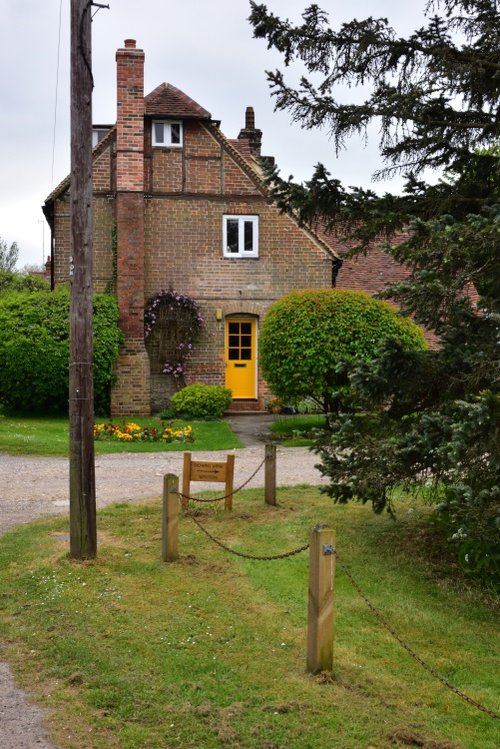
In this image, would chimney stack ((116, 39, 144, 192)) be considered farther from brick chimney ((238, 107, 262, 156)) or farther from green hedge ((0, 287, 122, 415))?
→ brick chimney ((238, 107, 262, 156))

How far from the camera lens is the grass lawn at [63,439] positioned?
16.6 metres

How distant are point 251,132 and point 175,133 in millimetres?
8036

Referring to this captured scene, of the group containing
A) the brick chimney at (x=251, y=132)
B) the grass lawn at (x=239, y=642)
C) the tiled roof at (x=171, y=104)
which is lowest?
the grass lawn at (x=239, y=642)

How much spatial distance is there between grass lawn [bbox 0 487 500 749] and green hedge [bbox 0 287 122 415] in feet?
38.1

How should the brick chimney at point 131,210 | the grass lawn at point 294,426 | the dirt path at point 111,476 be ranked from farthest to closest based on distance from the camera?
the brick chimney at point 131,210, the grass lawn at point 294,426, the dirt path at point 111,476

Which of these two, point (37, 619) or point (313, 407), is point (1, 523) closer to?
point (37, 619)

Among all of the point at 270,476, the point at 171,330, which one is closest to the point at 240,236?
the point at 171,330

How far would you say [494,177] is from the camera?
8320mm

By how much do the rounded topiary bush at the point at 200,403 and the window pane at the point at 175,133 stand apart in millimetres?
7426

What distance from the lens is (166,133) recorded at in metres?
23.8

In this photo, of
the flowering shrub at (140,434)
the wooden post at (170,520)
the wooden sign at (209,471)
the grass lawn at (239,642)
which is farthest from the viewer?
the flowering shrub at (140,434)

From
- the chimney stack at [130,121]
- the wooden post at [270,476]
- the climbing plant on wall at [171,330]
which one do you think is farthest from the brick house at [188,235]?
the wooden post at [270,476]

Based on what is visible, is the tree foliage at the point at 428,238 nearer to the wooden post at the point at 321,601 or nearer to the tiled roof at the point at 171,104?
the wooden post at the point at 321,601

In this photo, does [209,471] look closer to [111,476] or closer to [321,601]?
[111,476]
